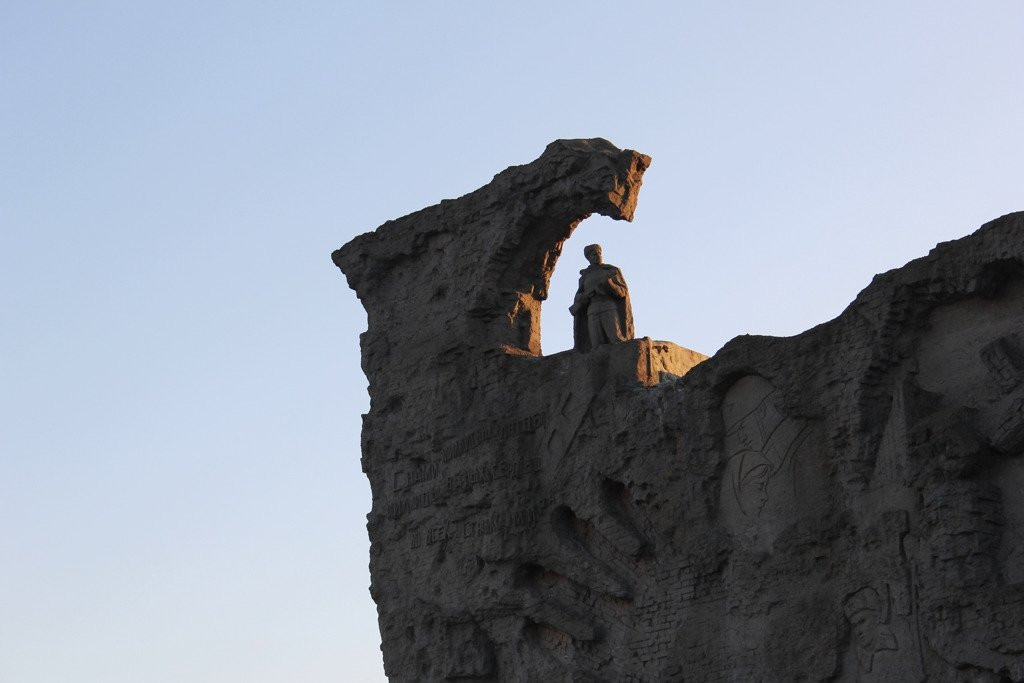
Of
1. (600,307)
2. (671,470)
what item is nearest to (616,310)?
(600,307)

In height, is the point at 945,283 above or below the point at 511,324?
below

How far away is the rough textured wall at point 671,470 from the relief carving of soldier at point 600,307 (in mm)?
397

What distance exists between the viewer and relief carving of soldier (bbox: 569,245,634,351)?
1589cm

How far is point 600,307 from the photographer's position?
52.3 feet

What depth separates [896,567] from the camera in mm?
12836

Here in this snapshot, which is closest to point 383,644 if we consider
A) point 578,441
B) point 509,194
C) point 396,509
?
point 396,509

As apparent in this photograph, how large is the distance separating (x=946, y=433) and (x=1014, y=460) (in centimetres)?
50

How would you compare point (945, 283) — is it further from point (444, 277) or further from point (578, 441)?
point (444, 277)

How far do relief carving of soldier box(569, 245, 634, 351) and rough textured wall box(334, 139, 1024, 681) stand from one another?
40 centimetres

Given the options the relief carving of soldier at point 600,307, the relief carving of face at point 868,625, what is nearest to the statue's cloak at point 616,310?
the relief carving of soldier at point 600,307

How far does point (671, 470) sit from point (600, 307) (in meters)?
2.05

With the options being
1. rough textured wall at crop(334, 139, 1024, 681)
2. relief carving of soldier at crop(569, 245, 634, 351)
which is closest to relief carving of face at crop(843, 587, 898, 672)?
rough textured wall at crop(334, 139, 1024, 681)

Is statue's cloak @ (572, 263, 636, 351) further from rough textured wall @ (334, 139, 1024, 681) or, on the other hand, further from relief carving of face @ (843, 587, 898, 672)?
relief carving of face @ (843, 587, 898, 672)

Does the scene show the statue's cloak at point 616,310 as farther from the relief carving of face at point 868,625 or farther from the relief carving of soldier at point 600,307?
the relief carving of face at point 868,625
